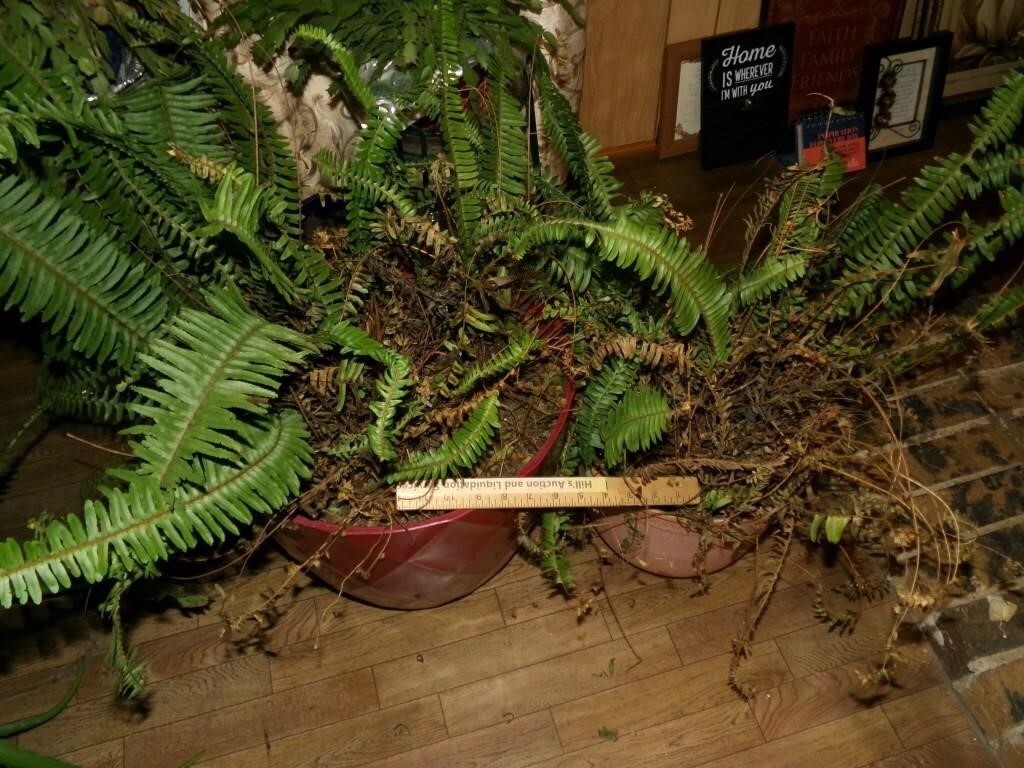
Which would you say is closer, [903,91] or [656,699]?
[656,699]

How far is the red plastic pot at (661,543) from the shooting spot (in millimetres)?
1540

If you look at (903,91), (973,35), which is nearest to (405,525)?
(903,91)

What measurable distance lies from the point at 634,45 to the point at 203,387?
1.74m

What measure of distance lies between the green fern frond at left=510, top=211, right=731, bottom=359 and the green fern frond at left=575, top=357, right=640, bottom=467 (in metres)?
0.14

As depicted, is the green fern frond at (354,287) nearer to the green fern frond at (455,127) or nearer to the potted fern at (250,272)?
the potted fern at (250,272)

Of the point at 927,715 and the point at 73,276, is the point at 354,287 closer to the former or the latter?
the point at 73,276

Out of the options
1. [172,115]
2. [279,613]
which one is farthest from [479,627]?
[172,115]

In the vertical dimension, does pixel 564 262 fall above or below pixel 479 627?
above

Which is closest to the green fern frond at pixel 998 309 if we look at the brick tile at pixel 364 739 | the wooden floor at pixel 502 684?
the wooden floor at pixel 502 684

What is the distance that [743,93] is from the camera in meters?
2.42

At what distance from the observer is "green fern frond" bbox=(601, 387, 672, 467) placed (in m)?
1.37

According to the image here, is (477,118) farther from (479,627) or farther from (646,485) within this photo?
(479,627)

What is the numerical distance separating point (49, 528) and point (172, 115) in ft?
2.42

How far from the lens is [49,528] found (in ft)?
3.45
